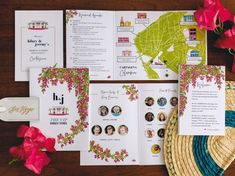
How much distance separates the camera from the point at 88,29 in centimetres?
93

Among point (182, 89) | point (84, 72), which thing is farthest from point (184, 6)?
point (84, 72)

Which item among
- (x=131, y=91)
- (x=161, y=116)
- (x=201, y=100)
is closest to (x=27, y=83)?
(x=131, y=91)

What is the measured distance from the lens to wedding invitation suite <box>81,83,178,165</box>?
93cm

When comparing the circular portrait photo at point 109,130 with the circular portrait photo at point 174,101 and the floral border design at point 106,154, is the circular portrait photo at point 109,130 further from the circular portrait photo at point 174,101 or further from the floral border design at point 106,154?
the circular portrait photo at point 174,101

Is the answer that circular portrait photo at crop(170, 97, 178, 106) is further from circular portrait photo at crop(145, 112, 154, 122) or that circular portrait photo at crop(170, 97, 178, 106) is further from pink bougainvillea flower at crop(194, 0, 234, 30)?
pink bougainvillea flower at crop(194, 0, 234, 30)

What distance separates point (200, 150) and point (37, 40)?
1.96 ft

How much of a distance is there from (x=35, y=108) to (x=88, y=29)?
0.29 m

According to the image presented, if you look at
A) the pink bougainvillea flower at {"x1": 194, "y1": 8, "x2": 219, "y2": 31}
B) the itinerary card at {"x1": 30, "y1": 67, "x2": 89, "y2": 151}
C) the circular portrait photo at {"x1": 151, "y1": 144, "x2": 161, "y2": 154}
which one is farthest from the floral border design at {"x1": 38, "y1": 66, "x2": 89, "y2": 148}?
the pink bougainvillea flower at {"x1": 194, "y1": 8, "x2": 219, "y2": 31}

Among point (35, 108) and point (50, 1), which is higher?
point (50, 1)

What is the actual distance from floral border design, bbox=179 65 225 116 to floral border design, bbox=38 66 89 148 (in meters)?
0.29

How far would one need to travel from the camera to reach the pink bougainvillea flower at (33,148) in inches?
34.0

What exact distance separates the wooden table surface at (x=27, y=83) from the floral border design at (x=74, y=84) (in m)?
0.05

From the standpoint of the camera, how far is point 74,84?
0.92 m

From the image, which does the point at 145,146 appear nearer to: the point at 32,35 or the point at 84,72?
the point at 84,72
